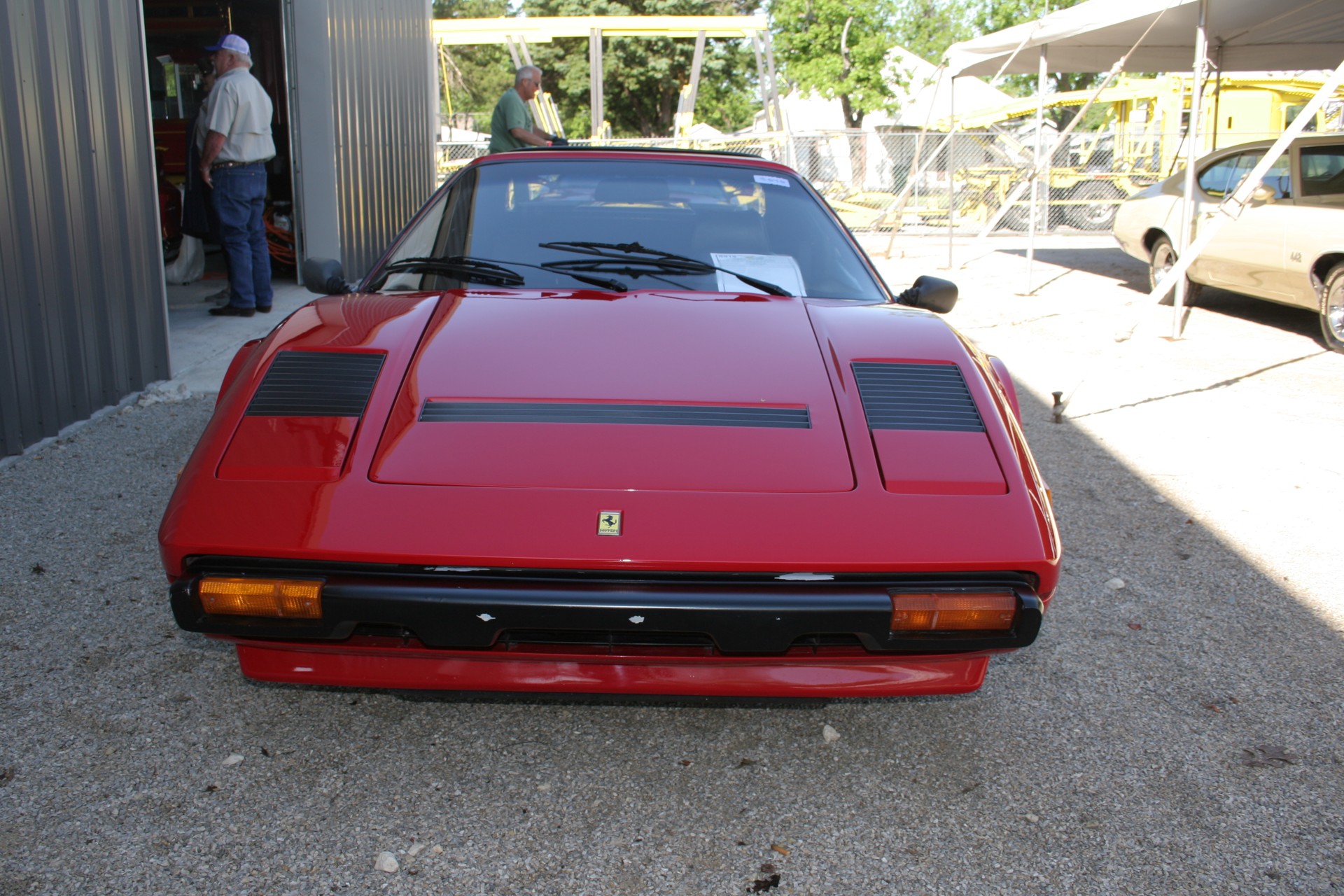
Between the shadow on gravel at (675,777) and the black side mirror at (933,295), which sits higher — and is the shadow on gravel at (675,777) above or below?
below

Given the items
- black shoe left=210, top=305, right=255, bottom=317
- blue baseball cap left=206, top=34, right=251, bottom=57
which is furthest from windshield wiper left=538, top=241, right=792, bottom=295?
black shoe left=210, top=305, right=255, bottom=317

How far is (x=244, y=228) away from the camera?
6750 millimetres

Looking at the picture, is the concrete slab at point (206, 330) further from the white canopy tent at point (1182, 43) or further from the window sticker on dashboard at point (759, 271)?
the white canopy tent at point (1182, 43)

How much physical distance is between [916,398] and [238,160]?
580cm

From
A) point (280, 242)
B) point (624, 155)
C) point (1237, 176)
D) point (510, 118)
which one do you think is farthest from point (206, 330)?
point (1237, 176)

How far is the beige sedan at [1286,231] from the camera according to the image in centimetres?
699

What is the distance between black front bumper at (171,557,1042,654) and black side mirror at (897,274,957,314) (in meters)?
1.32

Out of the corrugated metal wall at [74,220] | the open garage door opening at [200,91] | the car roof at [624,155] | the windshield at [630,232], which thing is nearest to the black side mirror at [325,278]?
the windshield at [630,232]

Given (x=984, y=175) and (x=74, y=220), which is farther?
(x=984, y=175)

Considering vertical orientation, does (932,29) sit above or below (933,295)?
above

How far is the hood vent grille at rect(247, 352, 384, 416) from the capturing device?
214 cm

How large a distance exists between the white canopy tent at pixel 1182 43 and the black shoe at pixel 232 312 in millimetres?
5973

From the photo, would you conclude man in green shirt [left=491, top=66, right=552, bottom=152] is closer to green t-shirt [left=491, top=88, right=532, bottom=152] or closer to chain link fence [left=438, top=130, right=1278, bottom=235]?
green t-shirt [left=491, top=88, right=532, bottom=152]

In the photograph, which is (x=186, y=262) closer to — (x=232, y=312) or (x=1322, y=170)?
(x=232, y=312)
